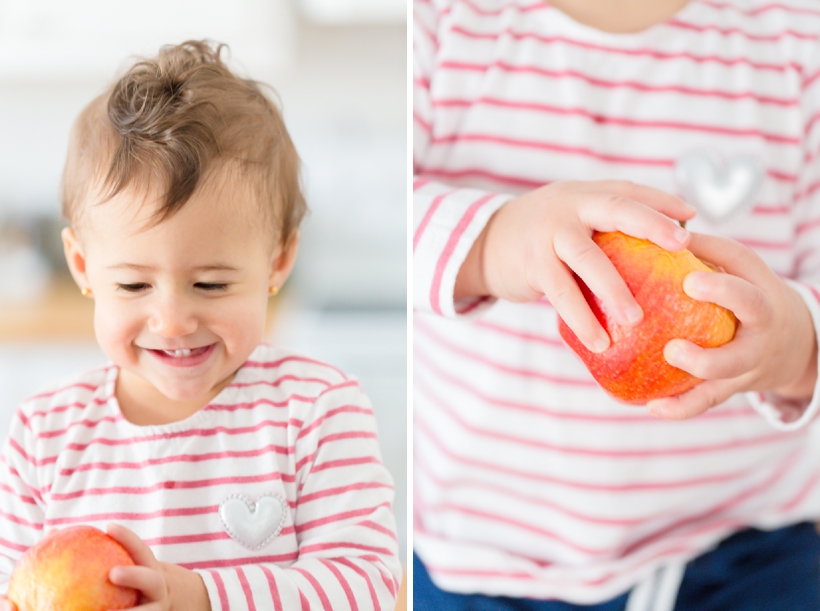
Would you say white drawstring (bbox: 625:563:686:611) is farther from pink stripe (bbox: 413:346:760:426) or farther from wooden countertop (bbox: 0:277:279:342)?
wooden countertop (bbox: 0:277:279:342)

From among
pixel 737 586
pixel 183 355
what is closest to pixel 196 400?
pixel 183 355

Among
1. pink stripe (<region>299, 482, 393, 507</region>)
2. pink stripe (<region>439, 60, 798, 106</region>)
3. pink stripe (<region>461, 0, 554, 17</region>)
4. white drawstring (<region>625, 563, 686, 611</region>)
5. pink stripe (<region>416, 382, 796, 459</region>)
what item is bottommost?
white drawstring (<region>625, 563, 686, 611</region>)

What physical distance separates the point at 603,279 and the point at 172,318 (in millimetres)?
177

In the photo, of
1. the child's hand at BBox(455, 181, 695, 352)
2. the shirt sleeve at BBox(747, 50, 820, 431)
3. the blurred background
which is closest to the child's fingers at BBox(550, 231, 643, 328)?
the child's hand at BBox(455, 181, 695, 352)

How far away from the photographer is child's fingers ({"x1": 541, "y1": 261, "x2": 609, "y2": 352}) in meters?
0.26

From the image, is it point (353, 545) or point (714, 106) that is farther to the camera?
point (714, 106)

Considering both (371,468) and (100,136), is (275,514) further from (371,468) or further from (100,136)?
(100,136)

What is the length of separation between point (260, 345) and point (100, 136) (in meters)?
0.12

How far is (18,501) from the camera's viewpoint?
32cm

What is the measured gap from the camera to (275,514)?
1.06 feet

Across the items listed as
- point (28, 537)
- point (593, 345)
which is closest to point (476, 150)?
point (593, 345)

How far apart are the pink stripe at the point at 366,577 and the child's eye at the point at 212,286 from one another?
13cm

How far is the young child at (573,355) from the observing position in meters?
0.43

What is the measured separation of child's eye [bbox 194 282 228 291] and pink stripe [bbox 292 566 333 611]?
13 centimetres
